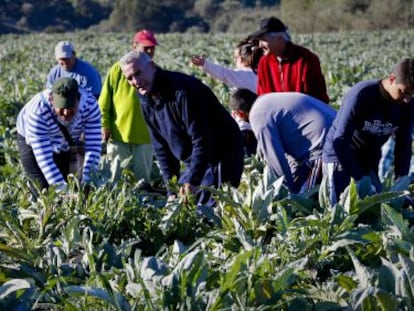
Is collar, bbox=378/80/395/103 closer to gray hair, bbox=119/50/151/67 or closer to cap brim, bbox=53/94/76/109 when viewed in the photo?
gray hair, bbox=119/50/151/67

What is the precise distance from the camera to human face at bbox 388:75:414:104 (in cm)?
508

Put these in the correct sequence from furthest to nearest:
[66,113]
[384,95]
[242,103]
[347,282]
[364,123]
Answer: [242,103]
[66,113]
[364,123]
[384,95]
[347,282]

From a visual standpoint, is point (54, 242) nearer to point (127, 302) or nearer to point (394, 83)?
point (127, 302)

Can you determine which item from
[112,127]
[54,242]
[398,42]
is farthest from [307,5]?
[54,242]

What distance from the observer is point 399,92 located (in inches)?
203

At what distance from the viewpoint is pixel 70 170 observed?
21.4ft

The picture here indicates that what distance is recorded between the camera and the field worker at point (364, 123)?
5211 millimetres

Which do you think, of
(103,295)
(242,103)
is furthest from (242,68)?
(103,295)

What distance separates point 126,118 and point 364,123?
130 inches

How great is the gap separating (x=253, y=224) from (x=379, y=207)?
648 mm

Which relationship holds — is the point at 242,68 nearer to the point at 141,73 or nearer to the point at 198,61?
the point at 198,61

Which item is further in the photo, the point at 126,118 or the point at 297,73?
the point at 126,118

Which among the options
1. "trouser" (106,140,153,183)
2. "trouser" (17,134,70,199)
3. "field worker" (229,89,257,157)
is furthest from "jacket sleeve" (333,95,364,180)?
"trouser" (106,140,153,183)

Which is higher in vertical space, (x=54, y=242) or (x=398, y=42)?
(x=54, y=242)
